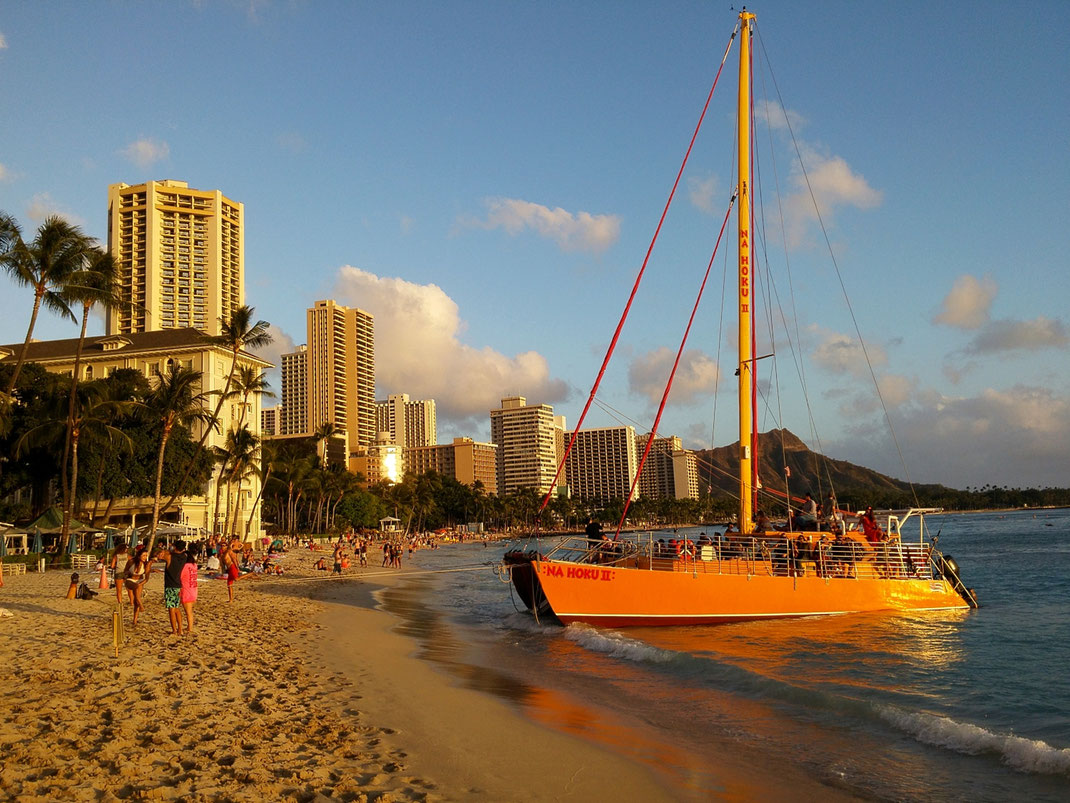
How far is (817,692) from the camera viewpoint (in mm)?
11430

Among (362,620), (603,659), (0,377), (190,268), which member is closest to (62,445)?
(0,377)

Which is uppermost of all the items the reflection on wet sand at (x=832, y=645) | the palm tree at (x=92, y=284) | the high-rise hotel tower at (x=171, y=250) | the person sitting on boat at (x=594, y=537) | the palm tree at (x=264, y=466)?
the high-rise hotel tower at (x=171, y=250)

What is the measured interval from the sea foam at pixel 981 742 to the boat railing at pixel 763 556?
7351 millimetres

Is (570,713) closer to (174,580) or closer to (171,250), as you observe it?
(174,580)

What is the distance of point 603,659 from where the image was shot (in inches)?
584

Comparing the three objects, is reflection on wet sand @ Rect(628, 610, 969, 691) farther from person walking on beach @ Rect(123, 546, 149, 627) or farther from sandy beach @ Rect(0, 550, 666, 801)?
person walking on beach @ Rect(123, 546, 149, 627)

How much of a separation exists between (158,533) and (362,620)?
80.6ft

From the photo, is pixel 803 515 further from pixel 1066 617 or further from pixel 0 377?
pixel 0 377

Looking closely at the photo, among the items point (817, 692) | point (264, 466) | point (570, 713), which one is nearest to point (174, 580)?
point (570, 713)

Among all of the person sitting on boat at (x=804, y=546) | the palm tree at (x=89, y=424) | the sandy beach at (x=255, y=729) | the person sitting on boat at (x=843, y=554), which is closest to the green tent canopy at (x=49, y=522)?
the palm tree at (x=89, y=424)

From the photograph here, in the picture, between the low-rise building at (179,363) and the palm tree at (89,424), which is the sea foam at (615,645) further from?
the low-rise building at (179,363)

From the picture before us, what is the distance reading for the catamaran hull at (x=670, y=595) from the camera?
17.3 meters

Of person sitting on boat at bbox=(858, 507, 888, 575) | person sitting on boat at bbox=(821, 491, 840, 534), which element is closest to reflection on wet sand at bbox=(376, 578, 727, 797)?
person sitting on boat at bbox=(821, 491, 840, 534)

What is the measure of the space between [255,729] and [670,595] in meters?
11.3
